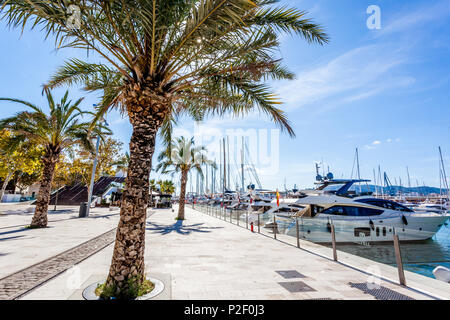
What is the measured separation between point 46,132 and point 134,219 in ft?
41.6

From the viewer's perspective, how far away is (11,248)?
7.68 meters

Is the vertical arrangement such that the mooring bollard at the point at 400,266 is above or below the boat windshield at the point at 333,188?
below

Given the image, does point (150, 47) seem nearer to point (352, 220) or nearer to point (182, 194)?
point (352, 220)

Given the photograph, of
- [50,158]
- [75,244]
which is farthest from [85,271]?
[50,158]

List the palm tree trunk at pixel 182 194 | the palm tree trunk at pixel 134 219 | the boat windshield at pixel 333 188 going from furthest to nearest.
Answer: the palm tree trunk at pixel 182 194, the boat windshield at pixel 333 188, the palm tree trunk at pixel 134 219

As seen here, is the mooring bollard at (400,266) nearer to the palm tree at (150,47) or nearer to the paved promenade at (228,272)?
the paved promenade at (228,272)

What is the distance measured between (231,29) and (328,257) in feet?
24.9

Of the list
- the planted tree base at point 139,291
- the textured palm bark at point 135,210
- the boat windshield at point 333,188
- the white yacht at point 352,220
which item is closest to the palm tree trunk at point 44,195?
the planted tree base at point 139,291

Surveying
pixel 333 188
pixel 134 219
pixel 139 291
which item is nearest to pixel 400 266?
pixel 139 291

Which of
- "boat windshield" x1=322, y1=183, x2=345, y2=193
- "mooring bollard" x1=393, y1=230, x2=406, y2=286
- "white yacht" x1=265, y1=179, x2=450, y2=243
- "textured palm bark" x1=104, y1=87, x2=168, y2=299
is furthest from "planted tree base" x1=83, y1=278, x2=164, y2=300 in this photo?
"boat windshield" x1=322, y1=183, x2=345, y2=193

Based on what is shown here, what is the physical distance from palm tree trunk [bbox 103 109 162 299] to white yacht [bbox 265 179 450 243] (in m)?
7.21

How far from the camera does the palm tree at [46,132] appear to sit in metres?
12.4

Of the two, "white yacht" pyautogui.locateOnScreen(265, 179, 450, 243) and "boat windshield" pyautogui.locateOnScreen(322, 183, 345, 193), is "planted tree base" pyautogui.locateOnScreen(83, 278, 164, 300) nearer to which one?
"white yacht" pyautogui.locateOnScreen(265, 179, 450, 243)

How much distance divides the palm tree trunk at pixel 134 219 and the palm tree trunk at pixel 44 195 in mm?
11626
